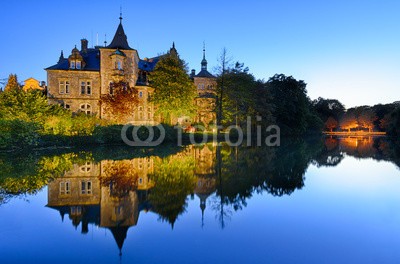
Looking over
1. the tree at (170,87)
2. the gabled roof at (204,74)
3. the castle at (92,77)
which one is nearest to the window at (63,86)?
the castle at (92,77)

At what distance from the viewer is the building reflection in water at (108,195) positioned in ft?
17.1

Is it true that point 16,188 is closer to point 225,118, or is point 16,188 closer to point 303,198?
point 303,198

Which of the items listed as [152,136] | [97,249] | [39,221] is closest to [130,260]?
[97,249]

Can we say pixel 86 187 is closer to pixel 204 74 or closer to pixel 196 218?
pixel 196 218

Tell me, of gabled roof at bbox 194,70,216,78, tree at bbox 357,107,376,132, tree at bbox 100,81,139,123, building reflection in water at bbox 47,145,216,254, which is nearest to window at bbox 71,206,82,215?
building reflection in water at bbox 47,145,216,254

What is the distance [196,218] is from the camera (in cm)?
550

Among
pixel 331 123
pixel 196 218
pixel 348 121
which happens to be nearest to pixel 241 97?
pixel 196 218

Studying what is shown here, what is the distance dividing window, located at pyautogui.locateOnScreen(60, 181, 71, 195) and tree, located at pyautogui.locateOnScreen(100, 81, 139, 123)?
24087 mm

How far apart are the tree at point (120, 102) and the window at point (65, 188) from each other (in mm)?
24087

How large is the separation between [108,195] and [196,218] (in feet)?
8.55

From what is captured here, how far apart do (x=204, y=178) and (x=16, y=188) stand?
5368mm

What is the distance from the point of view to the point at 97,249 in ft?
13.3

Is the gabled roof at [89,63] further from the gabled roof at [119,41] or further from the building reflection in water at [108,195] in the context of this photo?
the building reflection in water at [108,195]

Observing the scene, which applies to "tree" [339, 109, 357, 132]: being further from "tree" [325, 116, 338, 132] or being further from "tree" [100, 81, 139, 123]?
"tree" [100, 81, 139, 123]
